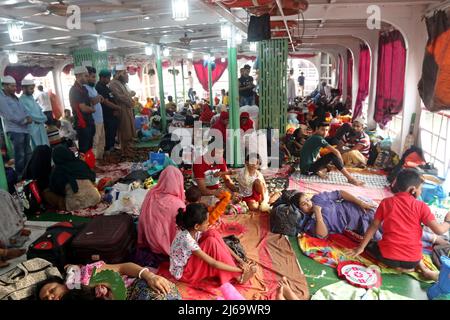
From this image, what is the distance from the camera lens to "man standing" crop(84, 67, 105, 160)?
21.9 ft

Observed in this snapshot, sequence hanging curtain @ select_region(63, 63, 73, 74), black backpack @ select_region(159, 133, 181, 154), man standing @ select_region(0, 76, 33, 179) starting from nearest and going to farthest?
man standing @ select_region(0, 76, 33, 179) → black backpack @ select_region(159, 133, 181, 154) → hanging curtain @ select_region(63, 63, 73, 74)

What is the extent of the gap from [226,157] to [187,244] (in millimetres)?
3825

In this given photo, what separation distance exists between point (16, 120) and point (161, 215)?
4.16 metres

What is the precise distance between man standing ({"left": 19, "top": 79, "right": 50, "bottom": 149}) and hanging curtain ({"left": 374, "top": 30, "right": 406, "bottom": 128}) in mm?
6877

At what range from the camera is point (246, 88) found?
30.6ft

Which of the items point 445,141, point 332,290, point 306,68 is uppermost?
point 306,68

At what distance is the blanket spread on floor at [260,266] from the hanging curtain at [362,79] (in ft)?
23.4

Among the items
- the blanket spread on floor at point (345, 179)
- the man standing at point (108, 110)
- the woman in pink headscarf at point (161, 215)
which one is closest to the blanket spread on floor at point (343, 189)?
the blanket spread on floor at point (345, 179)

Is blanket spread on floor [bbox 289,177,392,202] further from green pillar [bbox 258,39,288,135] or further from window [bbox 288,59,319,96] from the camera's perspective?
window [bbox 288,59,319,96]

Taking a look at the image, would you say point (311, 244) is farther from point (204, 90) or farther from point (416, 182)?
point (204, 90)

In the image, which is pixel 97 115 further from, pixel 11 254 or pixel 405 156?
pixel 405 156

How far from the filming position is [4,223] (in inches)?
148

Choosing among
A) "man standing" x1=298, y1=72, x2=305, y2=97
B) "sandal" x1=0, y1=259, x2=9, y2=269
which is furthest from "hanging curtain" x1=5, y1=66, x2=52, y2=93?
"man standing" x1=298, y1=72, x2=305, y2=97

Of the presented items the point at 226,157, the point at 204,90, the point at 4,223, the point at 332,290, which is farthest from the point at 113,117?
the point at 204,90
